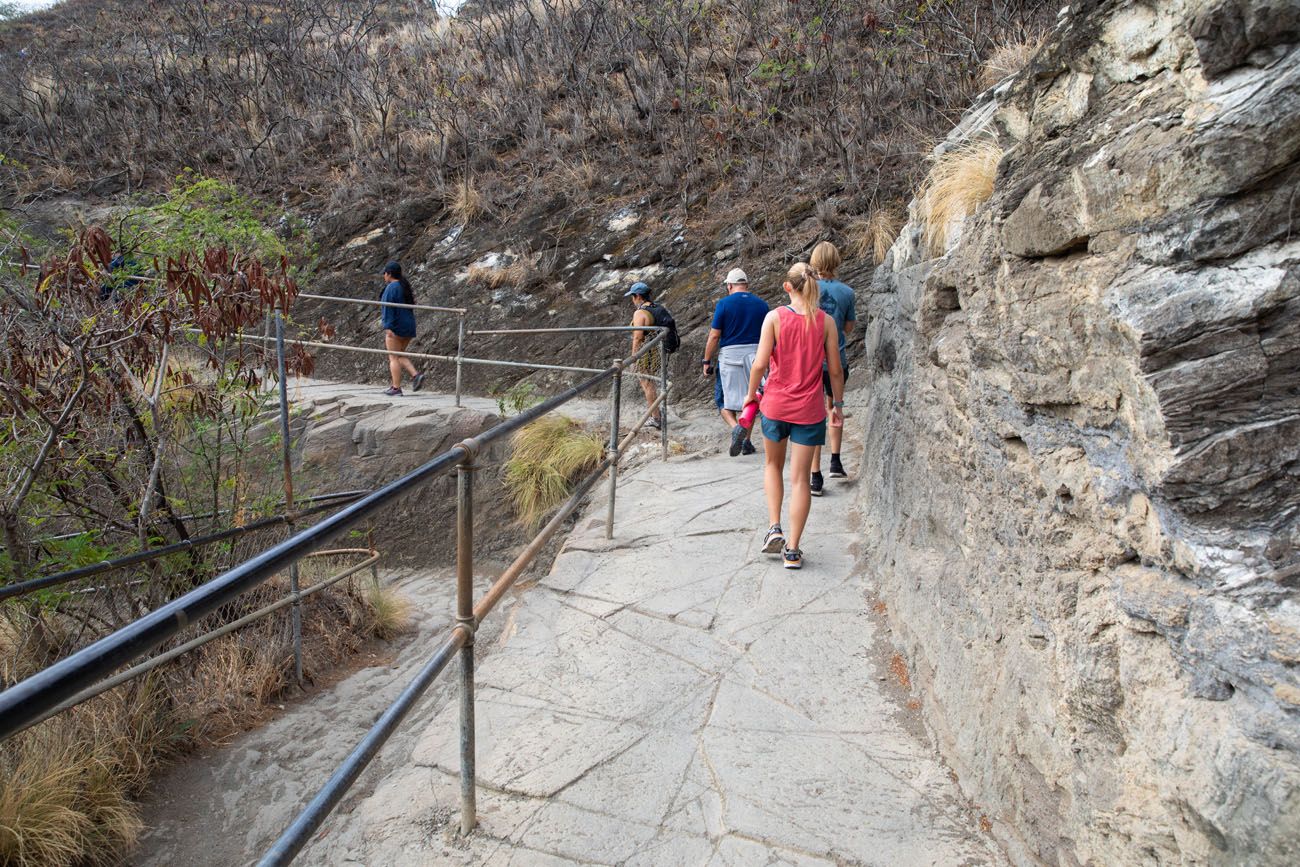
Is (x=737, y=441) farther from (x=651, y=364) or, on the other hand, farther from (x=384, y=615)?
(x=384, y=615)

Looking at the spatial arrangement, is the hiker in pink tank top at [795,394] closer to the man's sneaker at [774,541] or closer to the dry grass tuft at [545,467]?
the man's sneaker at [774,541]

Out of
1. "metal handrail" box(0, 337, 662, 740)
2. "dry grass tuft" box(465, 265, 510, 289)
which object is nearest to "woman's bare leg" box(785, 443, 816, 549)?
"metal handrail" box(0, 337, 662, 740)

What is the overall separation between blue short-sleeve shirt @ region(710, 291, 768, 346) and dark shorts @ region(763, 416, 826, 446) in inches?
106

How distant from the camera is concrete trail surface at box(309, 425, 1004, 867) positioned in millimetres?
2494

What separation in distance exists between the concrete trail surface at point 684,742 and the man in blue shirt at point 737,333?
2.81 metres

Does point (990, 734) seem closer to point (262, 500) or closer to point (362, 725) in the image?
point (362, 725)

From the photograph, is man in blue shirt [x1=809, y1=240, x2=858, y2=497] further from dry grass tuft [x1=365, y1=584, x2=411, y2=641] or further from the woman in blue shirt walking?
the woman in blue shirt walking

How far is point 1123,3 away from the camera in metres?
2.35

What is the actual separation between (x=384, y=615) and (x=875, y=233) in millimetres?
6772

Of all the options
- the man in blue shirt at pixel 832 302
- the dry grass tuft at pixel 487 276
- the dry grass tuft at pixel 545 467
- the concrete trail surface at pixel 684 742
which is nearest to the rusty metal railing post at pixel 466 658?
the concrete trail surface at pixel 684 742

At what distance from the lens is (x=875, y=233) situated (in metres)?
9.90

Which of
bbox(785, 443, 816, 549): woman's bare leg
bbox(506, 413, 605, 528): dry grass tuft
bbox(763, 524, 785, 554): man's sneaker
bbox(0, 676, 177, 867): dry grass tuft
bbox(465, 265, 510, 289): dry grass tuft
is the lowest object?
bbox(0, 676, 177, 867): dry grass tuft

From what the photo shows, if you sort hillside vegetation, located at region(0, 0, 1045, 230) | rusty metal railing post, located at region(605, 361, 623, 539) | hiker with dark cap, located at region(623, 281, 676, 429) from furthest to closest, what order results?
hillside vegetation, located at region(0, 0, 1045, 230) < hiker with dark cap, located at region(623, 281, 676, 429) < rusty metal railing post, located at region(605, 361, 623, 539)

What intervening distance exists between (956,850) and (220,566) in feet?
16.0
